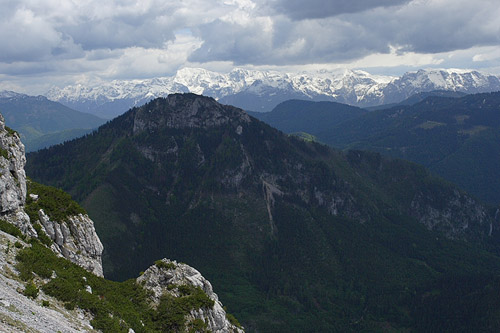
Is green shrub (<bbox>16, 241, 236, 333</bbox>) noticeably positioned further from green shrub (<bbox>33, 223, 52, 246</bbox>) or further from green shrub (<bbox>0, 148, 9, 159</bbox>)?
green shrub (<bbox>0, 148, 9, 159</bbox>)

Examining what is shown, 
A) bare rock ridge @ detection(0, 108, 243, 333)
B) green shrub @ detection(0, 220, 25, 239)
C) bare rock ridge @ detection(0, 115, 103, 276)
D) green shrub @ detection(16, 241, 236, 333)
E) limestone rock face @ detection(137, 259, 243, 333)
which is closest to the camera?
bare rock ridge @ detection(0, 108, 243, 333)

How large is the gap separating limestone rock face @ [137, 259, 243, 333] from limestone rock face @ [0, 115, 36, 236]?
3045cm

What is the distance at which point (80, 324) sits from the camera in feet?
184

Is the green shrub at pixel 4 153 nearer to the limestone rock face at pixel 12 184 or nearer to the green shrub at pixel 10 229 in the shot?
the limestone rock face at pixel 12 184

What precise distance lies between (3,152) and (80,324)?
2097 inches

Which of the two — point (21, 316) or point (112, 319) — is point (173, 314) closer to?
point (112, 319)

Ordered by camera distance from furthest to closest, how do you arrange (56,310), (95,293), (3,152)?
Answer: (3,152) → (95,293) → (56,310)

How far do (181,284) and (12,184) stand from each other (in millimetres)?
46257

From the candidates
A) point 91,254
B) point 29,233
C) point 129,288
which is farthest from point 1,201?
point 129,288

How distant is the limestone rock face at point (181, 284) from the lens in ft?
294

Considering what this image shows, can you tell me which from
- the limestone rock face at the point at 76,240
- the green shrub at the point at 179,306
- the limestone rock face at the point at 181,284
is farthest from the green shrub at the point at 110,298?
the limestone rock face at the point at 76,240

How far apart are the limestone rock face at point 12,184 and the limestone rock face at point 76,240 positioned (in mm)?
5604

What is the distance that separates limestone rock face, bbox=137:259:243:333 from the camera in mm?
→ 89500

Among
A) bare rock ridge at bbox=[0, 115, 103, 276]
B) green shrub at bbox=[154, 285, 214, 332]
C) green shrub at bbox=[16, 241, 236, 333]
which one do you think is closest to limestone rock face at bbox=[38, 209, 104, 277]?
bare rock ridge at bbox=[0, 115, 103, 276]
